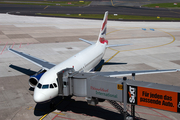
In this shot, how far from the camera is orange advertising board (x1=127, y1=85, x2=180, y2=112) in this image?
17795 mm

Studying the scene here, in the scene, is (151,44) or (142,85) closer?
(142,85)

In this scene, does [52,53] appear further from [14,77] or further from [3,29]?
[3,29]

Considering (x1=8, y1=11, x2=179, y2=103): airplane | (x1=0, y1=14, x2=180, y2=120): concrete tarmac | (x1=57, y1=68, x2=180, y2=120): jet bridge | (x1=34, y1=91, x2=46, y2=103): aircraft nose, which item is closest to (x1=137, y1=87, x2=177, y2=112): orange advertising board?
(x1=57, y1=68, x2=180, y2=120): jet bridge

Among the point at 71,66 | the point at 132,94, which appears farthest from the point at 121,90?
the point at 71,66

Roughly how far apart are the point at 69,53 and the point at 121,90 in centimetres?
3035

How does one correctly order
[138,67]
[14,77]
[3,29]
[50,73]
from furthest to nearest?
[3,29]
[138,67]
[14,77]
[50,73]

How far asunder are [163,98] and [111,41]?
44.1m

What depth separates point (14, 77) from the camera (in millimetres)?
34688

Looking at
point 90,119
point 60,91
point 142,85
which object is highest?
point 142,85

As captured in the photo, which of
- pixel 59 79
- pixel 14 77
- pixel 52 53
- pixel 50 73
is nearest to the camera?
pixel 59 79

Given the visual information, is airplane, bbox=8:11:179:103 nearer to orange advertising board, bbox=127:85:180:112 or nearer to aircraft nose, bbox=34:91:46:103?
aircraft nose, bbox=34:91:46:103

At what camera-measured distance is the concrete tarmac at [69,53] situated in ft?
81.3

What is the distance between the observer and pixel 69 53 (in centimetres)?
4909

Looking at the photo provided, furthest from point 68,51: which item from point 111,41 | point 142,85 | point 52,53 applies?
point 142,85
